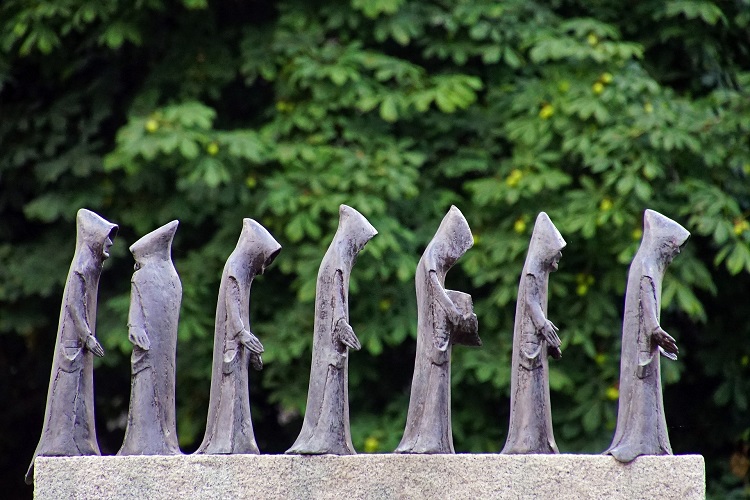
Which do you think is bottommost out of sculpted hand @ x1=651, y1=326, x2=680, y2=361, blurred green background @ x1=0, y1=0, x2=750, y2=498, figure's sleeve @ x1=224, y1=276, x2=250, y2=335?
blurred green background @ x1=0, y1=0, x2=750, y2=498

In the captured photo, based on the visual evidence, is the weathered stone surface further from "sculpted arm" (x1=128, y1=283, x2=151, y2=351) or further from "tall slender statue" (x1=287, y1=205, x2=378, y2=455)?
"sculpted arm" (x1=128, y1=283, x2=151, y2=351)

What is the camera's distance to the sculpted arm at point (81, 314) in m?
6.09

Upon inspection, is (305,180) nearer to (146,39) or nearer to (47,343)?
(146,39)

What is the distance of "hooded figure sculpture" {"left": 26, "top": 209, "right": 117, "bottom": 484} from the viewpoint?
604 cm

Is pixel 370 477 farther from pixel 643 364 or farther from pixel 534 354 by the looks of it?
pixel 643 364

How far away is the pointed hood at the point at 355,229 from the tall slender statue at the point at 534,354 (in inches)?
31.2

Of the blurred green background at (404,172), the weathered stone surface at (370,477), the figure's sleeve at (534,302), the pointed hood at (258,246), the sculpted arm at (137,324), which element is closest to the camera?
the weathered stone surface at (370,477)

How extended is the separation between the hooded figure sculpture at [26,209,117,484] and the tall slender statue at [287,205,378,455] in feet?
3.43

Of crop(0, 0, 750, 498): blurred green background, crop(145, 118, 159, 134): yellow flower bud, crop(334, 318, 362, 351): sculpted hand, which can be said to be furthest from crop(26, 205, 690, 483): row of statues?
crop(145, 118, 159, 134): yellow flower bud

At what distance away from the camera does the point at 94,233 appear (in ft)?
20.5

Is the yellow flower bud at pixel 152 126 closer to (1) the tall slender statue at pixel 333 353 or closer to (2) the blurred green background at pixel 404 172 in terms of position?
(2) the blurred green background at pixel 404 172

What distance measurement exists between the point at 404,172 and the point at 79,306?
328 cm

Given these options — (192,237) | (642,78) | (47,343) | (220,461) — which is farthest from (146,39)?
(220,461)

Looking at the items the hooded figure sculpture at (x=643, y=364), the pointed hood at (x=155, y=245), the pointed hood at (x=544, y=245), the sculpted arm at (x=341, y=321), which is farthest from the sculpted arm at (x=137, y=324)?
the hooded figure sculpture at (x=643, y=364)
